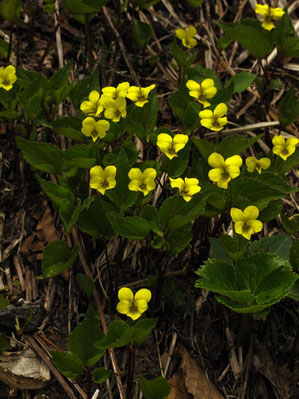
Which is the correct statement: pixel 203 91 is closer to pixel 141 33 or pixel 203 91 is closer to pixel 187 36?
pixel 187 36

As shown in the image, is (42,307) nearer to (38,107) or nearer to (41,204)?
(41,204)

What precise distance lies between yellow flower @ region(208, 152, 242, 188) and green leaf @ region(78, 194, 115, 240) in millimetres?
535

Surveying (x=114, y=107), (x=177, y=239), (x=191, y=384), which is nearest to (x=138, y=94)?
(x=114, y=107)

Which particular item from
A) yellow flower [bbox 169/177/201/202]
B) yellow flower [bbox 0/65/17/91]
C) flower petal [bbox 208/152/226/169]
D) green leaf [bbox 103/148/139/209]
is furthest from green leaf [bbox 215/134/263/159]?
yellow flower [bbox 0/65/17/91]

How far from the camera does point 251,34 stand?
305 centimetres

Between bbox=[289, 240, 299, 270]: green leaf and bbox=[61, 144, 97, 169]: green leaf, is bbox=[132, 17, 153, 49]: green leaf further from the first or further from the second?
bbox=[289, 240, 299, 270]: green leaf

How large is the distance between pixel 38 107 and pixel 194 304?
1294 millimetres

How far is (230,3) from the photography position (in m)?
3.88

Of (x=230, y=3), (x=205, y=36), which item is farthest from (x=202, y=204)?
(x=230, y=3)

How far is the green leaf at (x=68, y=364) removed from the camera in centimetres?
222

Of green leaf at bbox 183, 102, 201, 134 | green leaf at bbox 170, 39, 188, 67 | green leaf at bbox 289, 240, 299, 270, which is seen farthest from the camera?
green leaf at bbox 170, 39, 188, 67

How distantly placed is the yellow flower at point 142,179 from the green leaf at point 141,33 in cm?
129

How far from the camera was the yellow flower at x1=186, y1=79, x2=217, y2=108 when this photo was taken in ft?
8.50

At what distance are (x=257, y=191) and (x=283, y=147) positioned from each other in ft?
1.11
